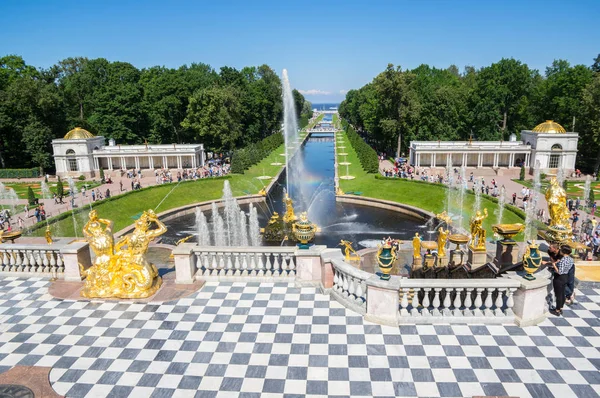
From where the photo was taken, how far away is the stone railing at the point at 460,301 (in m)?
11.9

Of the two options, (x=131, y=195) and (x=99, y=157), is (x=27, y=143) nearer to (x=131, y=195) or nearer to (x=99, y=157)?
(x=99, y=157)

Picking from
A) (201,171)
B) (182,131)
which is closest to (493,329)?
(201,171)

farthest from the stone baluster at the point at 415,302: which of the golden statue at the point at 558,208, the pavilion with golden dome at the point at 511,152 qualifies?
the pavilion with golden dome at the point at 511,152

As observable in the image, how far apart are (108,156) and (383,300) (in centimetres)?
6532

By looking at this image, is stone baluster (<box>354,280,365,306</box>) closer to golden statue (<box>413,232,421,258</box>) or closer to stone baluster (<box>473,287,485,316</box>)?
stone baluster (<box>473,287,485,316</box>)

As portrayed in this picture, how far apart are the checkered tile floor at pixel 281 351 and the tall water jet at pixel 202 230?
2020cm

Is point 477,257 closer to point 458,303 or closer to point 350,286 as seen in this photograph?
point 458,303

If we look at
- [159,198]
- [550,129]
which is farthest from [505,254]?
[550,129]

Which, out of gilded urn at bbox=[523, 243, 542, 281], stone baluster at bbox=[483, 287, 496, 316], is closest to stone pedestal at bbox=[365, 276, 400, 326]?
stone baluster at bbox=[483, 287, 496, 316]

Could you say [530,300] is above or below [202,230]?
above

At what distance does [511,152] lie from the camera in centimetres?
6575

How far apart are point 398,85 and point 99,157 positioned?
50.0 m

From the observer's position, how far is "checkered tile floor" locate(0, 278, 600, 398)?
31.6ft

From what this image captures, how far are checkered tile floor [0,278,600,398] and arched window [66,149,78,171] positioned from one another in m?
57.4
